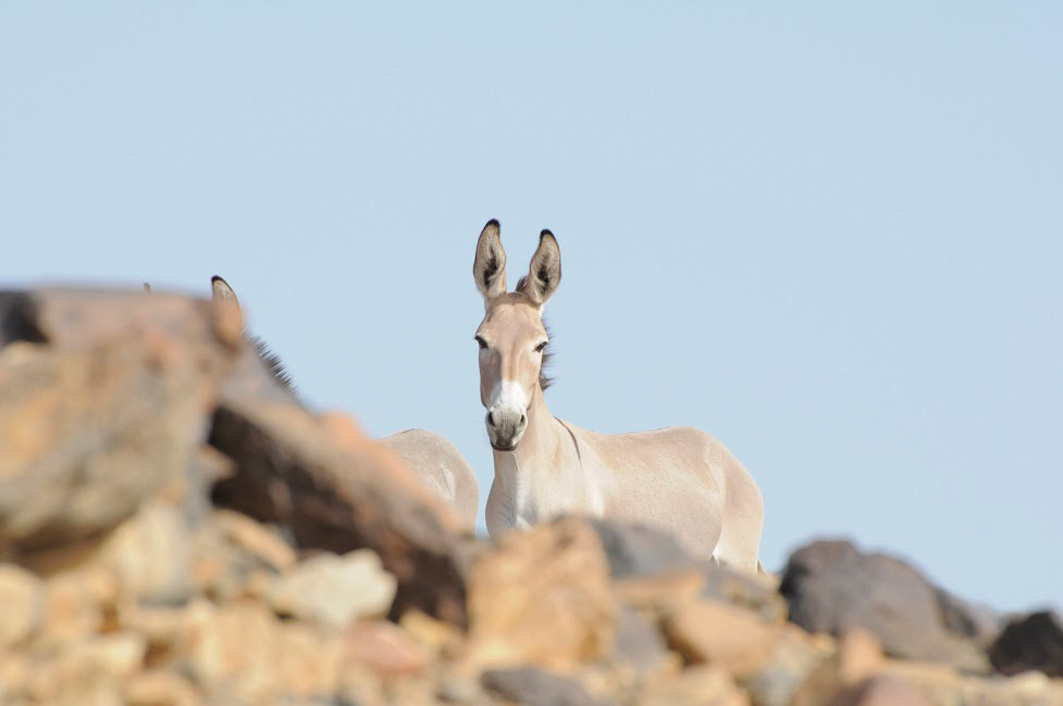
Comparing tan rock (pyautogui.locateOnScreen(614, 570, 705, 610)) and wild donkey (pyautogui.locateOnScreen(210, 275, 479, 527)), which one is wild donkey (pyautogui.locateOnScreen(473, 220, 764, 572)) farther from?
tan rock (pyautogui.locateOnScreen(614, 570, 705, 610))

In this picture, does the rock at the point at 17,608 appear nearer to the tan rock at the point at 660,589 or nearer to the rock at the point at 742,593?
the tan rock at the point at 660,589

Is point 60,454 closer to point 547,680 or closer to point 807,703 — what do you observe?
point 547,680

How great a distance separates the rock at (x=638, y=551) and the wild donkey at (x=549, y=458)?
4.58 m

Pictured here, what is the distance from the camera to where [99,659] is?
3.78m

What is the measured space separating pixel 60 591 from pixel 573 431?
9.47m

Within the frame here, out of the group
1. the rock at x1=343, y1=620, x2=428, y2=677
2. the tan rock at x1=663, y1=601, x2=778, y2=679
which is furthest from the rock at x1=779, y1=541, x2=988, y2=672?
the rock at x1=343, y1=620, x2=428, y2=677

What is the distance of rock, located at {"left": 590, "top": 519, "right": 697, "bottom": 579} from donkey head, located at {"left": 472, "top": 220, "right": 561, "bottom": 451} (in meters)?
5.42

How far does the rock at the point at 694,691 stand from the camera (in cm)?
443

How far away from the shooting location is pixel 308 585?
14.5 feet

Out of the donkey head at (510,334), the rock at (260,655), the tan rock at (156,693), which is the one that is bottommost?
the tan rock at (156,693)

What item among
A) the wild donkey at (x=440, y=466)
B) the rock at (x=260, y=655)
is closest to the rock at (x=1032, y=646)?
the rock at (x=260, y=655)

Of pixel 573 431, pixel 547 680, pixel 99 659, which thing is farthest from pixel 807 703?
pixel 573 431

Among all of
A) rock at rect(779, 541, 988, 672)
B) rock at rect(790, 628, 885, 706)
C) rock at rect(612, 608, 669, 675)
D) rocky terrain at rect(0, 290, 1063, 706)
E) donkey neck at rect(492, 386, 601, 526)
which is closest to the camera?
rocky terrain at rect(0, 290, 1063, 706)

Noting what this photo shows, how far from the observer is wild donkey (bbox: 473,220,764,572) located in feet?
37.2
